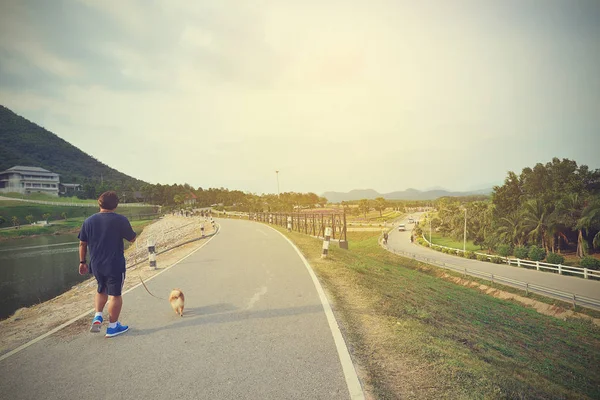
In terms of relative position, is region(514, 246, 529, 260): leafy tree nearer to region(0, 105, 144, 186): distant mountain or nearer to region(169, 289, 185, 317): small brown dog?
region(169, 289, 185, 317): small brown dog

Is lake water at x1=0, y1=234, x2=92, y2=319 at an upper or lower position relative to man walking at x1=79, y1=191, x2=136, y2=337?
lower

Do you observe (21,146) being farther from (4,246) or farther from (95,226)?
(95,226)

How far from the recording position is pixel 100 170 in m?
142

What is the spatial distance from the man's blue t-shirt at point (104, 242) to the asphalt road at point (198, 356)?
1043mm

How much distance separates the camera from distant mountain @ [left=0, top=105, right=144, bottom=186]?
111644 millimetres

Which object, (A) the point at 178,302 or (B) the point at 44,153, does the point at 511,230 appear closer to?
(A) the point at 178,302

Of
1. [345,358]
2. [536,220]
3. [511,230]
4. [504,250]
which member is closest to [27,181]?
[345,358]

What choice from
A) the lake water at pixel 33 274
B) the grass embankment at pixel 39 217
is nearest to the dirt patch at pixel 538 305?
the lake water at pixel 33 274

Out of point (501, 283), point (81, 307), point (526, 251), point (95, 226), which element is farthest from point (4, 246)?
point (526, 251)

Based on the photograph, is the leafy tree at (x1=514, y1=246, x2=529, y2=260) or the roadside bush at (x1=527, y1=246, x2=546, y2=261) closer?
the roadside bush at (x1=527, y1=246, x2=546, y2=261)

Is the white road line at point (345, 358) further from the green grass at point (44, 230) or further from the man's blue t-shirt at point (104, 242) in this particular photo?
the green grass at point (44, 230)

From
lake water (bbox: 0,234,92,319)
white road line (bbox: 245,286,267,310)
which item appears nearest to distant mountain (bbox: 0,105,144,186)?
lake water (bbox: 0,234,92,319)

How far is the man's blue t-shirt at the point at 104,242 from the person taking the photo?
430cm

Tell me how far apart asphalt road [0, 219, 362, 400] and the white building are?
361 feet
